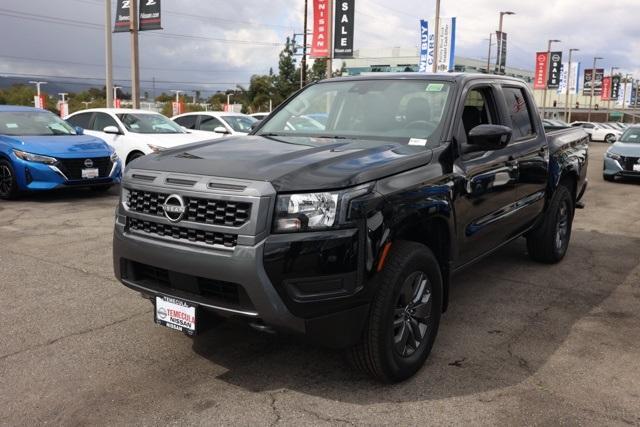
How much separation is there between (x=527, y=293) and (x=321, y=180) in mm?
3144

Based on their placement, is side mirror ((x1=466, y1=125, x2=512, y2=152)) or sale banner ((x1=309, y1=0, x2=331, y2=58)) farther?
sale banner ((x1=309, y1=0, x2=331, y2=58))

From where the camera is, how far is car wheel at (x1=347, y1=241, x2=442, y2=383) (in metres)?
3.21

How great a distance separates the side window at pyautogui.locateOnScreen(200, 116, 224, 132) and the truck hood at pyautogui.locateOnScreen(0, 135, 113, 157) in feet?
14.3

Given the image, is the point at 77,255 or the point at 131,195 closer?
the point at 131,195

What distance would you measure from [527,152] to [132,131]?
29.4 ft

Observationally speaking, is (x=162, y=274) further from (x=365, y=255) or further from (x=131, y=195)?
(x=365, y=255)

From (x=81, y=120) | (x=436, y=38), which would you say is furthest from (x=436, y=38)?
(x=81, y=120)

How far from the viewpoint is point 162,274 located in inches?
133

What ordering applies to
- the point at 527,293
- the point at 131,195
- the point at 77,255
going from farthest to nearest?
the point at 77,255 → the point at 527,293 → the point at 131,195

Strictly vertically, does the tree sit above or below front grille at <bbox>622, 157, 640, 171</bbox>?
above

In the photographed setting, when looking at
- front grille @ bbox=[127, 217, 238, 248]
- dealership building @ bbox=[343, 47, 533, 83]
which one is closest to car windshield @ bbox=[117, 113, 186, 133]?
front grille @ bbox=[127, 217, 238, 248]

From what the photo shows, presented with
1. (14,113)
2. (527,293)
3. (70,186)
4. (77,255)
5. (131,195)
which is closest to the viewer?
(131,195)

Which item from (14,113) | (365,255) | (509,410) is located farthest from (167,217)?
(14,113)

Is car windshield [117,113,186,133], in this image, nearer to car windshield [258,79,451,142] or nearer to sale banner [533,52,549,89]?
car windshield [258,79,451,142]
